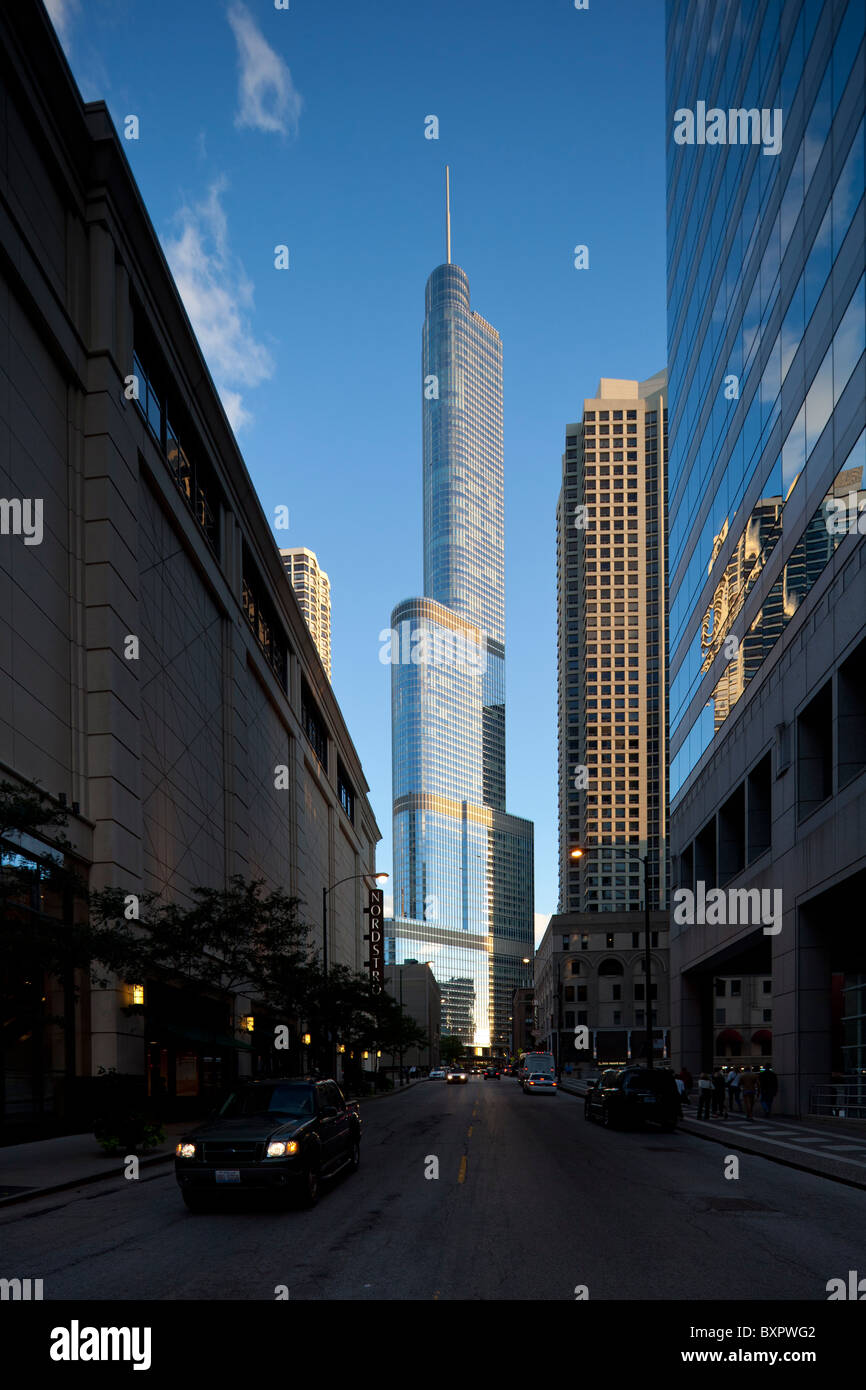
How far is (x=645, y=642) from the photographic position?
17062 cm

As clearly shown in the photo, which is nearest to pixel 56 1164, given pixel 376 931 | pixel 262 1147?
pixel 262 1147

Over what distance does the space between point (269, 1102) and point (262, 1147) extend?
192 centimetres

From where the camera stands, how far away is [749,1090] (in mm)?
32000

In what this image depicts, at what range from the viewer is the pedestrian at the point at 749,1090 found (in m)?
31.8

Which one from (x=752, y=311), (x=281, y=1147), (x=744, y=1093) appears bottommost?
(x=744, y=1093)

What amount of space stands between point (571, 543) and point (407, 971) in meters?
72.4

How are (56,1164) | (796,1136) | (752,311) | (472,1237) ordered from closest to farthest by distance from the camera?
(472,1237), (56,1164), (796,1136), (752,311)

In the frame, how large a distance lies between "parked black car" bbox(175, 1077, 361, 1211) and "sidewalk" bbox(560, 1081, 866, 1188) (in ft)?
26.0

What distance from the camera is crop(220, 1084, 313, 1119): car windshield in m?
14.7

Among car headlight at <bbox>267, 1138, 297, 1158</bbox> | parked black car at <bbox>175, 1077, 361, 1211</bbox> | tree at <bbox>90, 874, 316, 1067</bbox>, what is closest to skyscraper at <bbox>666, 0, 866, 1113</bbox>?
tree at <bbox>90, 874, 316, 1067</bbox>

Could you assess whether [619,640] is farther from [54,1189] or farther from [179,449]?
[54,1189]

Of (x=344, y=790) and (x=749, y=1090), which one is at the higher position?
(x=344, y=790)
